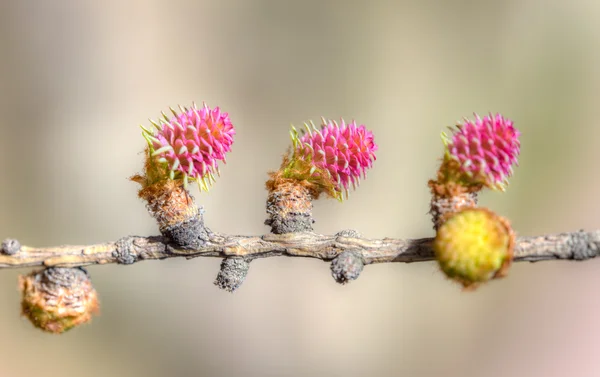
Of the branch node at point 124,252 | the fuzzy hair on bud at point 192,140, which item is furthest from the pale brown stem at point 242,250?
the fuzzy hair on bud at point 192,140

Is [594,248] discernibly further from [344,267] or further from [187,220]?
[187,220]

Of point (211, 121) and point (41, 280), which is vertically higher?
point (211, 121)

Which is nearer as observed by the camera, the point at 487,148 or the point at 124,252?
the point at 487,148

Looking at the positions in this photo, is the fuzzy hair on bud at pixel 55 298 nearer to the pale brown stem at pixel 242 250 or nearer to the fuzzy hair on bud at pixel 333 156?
the pale brown stem at pixel 242 250

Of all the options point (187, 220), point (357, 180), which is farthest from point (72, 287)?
point (357, 180)

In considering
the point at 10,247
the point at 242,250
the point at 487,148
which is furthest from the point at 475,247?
the point at 10,247

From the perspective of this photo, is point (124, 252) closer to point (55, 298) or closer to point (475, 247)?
point (55, 298)
